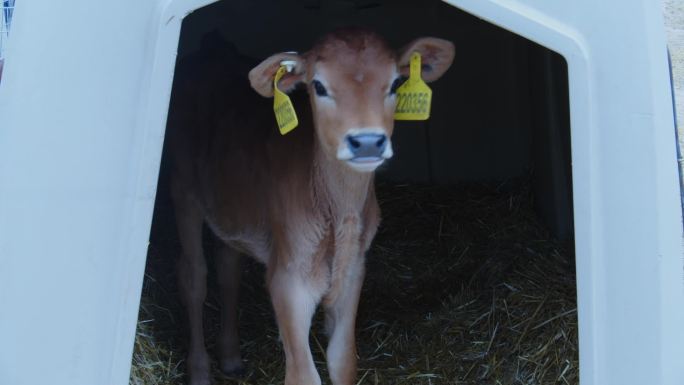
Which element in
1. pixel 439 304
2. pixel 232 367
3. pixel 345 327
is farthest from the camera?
pixel 439 304

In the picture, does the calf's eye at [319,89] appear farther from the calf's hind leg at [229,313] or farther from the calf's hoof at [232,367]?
the calf's hoof at [232,367]

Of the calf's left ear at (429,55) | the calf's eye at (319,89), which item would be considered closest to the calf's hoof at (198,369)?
the calf's eye at (319,89)

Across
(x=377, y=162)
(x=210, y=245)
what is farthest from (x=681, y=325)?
(x=210, y=245)

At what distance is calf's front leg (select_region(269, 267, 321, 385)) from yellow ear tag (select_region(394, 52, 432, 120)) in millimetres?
925

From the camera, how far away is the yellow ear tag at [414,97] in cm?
455

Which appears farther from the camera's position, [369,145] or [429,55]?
[429,55]

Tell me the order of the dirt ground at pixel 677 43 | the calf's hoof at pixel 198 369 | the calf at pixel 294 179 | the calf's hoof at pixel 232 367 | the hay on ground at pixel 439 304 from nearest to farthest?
1. the calf at pixel 294 179
2. the hay on ground at pixel 439 304
3. the calf's hoof at pixel 198 369
4. the calf's hoof at pixel 232 367
5. the dirt ground at pixel 677 43

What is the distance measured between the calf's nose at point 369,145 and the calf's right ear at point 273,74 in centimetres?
68

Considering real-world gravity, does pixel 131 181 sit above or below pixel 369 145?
below

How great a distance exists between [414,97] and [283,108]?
586mm

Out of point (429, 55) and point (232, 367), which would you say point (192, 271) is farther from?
point (429, 55)

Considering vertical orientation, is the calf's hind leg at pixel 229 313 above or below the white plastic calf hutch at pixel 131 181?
below

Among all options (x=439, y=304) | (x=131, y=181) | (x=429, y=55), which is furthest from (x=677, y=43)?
(x=131, y=181)

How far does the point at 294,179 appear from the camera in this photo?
16.5ft
